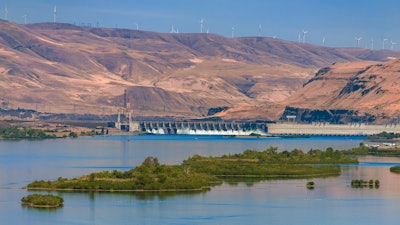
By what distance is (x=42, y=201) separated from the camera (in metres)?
57.4

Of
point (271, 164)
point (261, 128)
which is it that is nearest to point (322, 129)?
point (261, 128)

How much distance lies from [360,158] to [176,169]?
32.7 metres

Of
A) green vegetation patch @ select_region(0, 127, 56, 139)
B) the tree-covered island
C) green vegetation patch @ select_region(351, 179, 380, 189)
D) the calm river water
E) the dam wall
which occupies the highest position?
the dam wall

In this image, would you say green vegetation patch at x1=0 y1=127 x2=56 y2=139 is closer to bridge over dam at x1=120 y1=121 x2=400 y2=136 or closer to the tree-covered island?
bridge over dam at x1=120 y1=121 x2=400 y2=136

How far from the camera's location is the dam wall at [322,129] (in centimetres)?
17044

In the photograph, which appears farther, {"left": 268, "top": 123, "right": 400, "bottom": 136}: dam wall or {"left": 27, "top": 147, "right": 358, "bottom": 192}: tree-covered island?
{"left": 268, "top": 123, "right": 400, "bottom": 136}: dam wall

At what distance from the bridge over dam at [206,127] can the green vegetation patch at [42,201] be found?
120 metres

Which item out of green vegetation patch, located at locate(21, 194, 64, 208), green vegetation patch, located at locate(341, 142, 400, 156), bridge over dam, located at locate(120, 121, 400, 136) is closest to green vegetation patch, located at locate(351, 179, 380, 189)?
green vegetation patch, located at locate(21, 194, 64, 208)

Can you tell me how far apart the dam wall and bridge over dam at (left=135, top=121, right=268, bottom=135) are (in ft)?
9.08

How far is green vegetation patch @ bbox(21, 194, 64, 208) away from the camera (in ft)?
188

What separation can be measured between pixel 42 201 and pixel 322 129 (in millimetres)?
120435

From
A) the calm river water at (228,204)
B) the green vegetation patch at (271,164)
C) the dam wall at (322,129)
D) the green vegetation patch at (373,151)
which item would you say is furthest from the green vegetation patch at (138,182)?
the dam wall at (322,129)

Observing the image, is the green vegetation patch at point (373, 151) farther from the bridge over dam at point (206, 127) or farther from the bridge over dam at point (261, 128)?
the bridge over dam at point (206, 127)

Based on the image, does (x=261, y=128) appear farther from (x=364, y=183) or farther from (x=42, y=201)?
(x=42, y=201)
